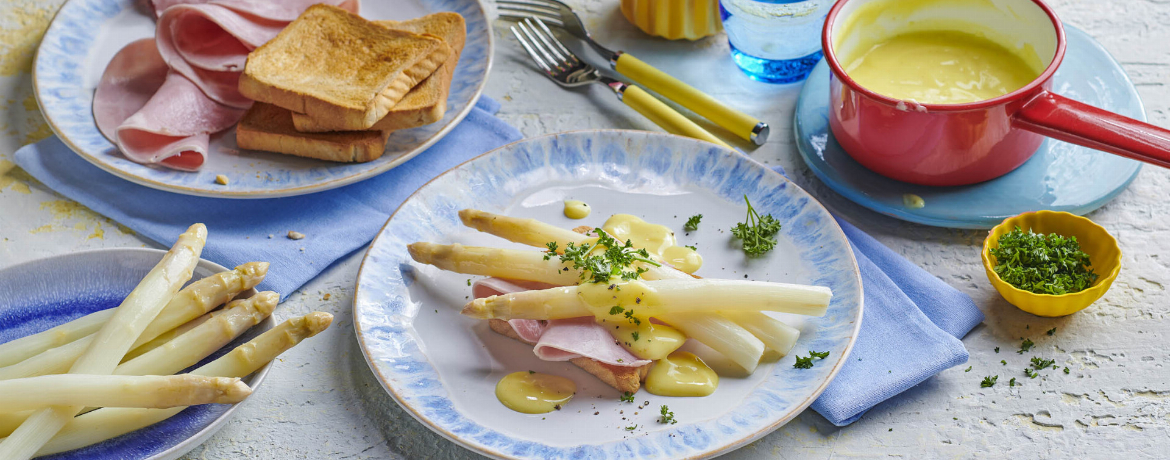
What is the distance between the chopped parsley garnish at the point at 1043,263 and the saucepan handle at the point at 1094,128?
1.06 ft

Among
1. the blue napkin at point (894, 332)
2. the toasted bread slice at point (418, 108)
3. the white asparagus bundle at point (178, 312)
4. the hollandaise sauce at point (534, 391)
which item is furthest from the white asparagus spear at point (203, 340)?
the blue napkin at point (894, 332)

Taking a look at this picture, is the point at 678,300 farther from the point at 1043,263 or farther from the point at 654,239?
the point at 1043,263

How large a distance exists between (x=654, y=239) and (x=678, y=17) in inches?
61.1

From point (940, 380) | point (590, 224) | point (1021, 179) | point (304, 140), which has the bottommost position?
point (940, 380)

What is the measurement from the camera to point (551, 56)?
401 cm

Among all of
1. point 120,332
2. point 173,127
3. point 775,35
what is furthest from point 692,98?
point 120,332

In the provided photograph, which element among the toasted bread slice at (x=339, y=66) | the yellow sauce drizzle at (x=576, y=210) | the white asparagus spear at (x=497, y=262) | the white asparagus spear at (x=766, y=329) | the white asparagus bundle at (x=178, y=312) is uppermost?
the toasted bread slice at (x=339, y=66)

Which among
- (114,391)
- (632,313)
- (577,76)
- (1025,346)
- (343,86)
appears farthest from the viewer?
(577,76)

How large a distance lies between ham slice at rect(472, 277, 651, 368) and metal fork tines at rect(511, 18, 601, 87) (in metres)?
1.66

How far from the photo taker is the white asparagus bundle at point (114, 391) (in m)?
2.09

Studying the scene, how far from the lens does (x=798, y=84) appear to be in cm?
388

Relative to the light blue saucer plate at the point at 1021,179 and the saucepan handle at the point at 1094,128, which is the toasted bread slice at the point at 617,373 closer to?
the light blue saucer plate at the point at 1021,179

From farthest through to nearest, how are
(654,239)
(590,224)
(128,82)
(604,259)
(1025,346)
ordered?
(128,82) < (590,224) < (654,239) < (1025,346) < (604,259)

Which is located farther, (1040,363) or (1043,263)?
(1043,263)
